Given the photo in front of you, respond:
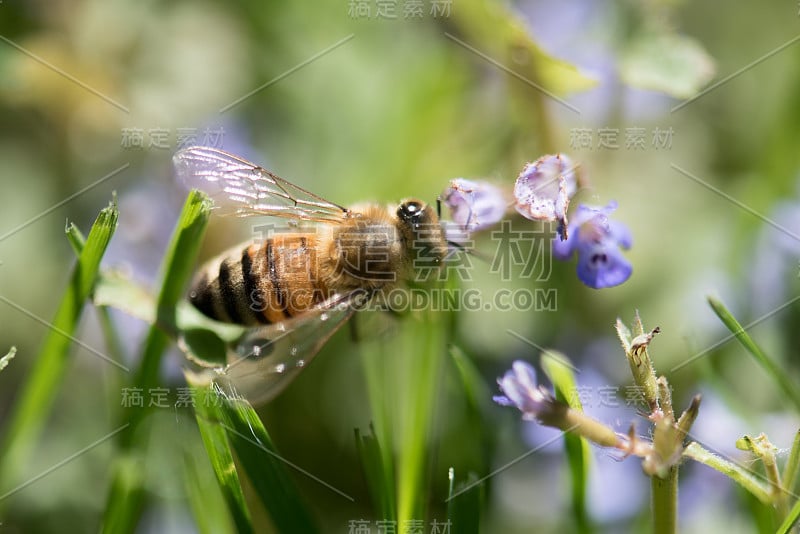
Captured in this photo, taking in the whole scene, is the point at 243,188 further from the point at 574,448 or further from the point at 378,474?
the point at 574,448

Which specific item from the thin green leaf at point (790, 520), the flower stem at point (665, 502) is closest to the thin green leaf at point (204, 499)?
the flower stem at point (665, 502)

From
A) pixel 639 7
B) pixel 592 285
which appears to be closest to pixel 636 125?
pixel 639 7

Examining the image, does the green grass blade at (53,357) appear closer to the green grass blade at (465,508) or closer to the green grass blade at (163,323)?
the green grass blade at (163,323)

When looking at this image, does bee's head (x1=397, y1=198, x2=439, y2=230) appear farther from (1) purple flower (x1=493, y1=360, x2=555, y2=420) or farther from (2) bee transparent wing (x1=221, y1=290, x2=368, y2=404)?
(1) purple flower (x1=493, y1=360, x2=555, y2=420)

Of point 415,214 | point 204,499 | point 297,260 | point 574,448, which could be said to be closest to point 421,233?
point 415,214

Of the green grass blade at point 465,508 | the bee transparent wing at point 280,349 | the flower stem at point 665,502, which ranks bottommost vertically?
the flower stem at point 665,502

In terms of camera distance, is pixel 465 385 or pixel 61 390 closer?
pixel 465 385

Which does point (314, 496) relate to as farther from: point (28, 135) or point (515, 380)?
point (28, 135)
